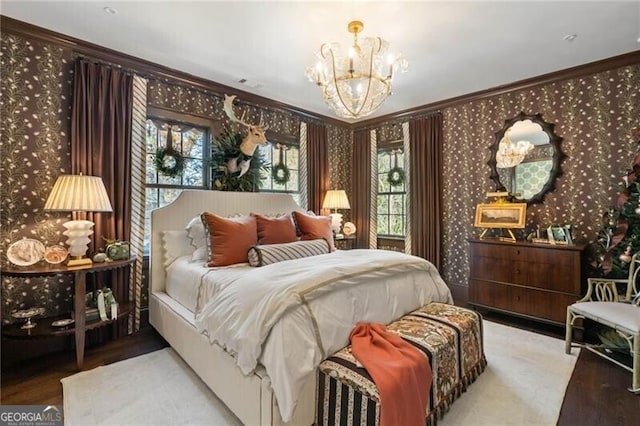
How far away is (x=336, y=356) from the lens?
1749 mm

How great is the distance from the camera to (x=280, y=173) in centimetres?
469

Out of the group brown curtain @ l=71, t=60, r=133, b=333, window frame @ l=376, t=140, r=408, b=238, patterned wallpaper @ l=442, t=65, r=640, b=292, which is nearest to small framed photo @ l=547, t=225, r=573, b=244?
patterned wallpaper @ l=442, t=65, r=640, b=292

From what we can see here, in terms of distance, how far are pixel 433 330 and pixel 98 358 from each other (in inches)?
109

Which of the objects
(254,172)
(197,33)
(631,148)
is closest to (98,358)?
(254,172)

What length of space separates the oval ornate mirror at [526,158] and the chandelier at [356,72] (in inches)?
89.2

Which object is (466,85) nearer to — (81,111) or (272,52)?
(272,52)

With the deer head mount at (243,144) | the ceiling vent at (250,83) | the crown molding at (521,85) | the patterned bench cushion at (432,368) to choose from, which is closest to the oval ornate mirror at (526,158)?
the crown molding at (521,85)

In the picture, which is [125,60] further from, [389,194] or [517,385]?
[517,385]

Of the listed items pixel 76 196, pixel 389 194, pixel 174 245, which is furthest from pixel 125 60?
pixel 389 194

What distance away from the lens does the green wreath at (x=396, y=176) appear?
511 cm

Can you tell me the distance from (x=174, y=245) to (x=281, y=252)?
3.92 feet

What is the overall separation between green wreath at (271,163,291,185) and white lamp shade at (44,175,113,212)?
238 cm

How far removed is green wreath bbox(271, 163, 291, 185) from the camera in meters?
4.64

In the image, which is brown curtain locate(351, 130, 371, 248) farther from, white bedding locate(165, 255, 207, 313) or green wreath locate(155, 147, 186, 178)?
white bedding locate(165, 255, 207, 313)
